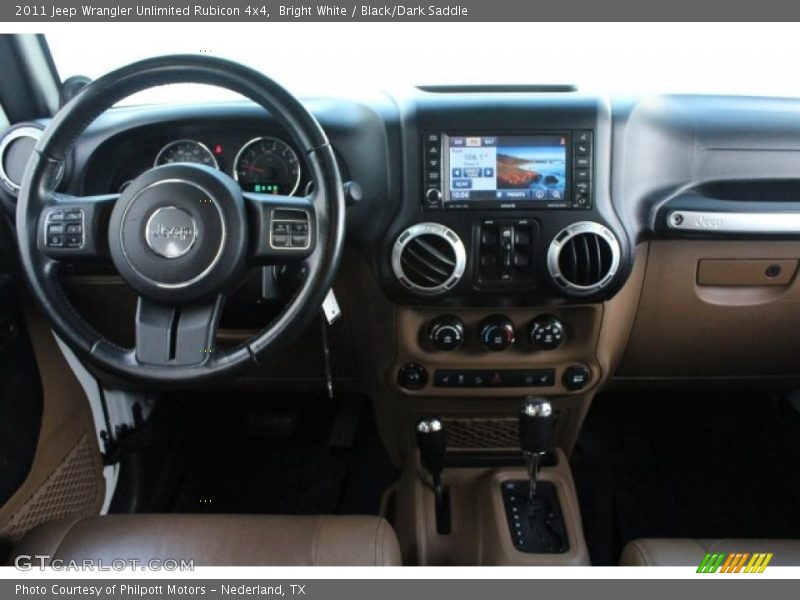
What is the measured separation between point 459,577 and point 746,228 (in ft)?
2.83

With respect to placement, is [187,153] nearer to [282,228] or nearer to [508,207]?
[282,228]

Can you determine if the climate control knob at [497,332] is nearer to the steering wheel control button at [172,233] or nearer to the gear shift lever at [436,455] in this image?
the gear shift lever at [436,455]

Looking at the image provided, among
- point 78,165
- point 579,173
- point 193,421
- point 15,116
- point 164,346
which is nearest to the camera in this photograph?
point 164,346

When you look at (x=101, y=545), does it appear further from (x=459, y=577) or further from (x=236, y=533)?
(x=459, y=577)

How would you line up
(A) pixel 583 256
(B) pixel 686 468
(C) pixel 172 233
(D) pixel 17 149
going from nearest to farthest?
(C) pixel 172 233
(A) pixel 583 256
(D) pixel 17 149
(B) pixel 686 468

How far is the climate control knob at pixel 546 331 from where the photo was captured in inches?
53.4

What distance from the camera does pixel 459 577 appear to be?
1.05m

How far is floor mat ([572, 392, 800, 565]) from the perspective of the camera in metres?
1.72

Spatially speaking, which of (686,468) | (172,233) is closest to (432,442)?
(172,233)

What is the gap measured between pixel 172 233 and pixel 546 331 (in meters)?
0.75

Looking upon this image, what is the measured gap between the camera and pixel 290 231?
1.04 meters

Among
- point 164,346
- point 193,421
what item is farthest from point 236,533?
point 193,421

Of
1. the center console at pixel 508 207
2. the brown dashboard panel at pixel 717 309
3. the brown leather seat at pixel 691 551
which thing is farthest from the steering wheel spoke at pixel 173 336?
the brown dashboard panel at pixel 717 309

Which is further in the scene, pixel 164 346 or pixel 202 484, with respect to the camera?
pixel 202 484
